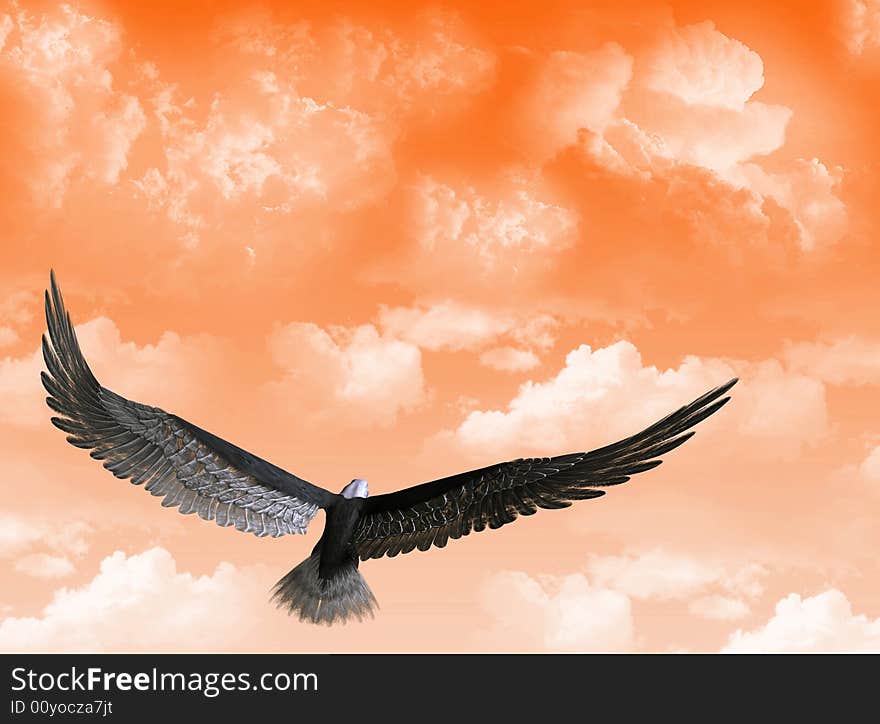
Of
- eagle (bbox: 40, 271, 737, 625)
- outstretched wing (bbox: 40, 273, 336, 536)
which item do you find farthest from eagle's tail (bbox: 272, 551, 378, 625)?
outstretched wing (bbox: 40, 273, 336, 536)

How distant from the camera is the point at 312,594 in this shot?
8.52 m

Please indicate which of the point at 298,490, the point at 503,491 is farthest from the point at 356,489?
the point at 503,491

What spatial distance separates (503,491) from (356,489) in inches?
48.0

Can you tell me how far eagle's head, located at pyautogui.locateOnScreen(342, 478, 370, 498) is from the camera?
8.59 meters

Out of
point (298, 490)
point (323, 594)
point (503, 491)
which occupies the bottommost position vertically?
point (323, 594)

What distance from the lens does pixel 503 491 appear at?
802cm

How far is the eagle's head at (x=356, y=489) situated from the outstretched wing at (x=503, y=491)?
0.28ft

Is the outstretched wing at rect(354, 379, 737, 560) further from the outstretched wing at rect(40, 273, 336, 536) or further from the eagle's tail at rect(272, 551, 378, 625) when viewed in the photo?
the outstretched wing at rect(40, 273, 336, 536)

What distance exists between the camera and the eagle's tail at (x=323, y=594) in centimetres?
849

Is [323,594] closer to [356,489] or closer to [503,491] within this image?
[356,489]

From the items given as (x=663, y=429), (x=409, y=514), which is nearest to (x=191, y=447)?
(x=409, y=514)

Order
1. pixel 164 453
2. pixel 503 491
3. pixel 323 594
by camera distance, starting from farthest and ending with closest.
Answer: pixel 323 594
pixel 164 453
pixel 503 491
